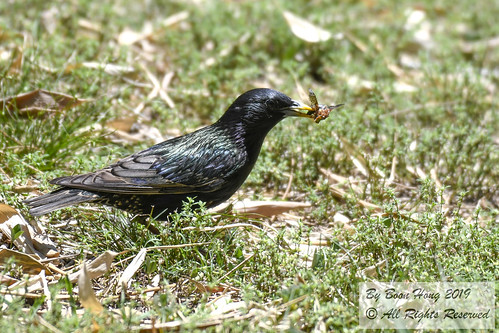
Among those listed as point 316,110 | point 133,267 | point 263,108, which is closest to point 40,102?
point 263,108

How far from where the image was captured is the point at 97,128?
491 centimetres

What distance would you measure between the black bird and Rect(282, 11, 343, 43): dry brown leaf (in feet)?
7.88

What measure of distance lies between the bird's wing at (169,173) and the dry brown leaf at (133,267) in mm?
453

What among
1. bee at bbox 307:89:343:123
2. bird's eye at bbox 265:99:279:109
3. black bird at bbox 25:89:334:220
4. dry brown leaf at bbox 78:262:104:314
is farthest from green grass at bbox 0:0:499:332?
bird's eye at bbox 265:99:279:109

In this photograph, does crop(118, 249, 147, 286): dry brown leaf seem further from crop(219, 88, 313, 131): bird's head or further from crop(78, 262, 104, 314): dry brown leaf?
crop(219, 88, 313, 131): bird's head

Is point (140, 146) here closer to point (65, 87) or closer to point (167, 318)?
point (65, 87)

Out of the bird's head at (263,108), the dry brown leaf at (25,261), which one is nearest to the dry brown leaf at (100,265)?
the dry brown leaf at (25,261)

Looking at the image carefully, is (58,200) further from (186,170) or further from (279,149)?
(279,149)

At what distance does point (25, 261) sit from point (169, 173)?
0.98m

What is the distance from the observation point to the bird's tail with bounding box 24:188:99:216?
3.57 meters

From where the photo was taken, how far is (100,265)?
344 cm

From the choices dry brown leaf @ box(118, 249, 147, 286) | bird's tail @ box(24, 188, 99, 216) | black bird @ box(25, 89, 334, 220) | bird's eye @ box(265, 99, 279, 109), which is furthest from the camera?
bird's eye @ box(265, 99, 279, 109)

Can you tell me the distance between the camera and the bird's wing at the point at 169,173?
376cm

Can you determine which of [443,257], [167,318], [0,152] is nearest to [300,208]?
[443,257]
